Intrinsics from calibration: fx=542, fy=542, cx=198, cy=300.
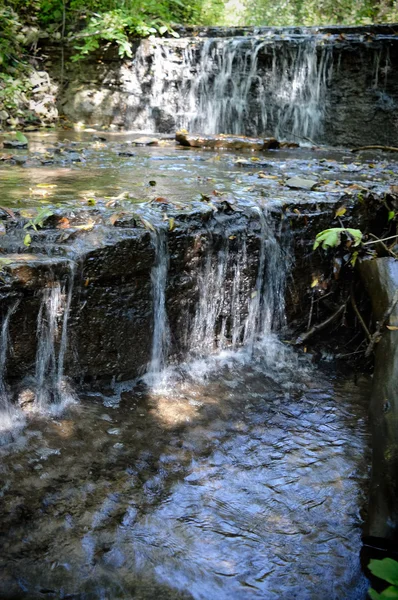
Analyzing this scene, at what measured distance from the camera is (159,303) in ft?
10.8

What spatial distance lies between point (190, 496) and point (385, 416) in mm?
983

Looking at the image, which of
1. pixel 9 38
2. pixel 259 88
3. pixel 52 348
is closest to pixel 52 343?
pixel 52 348

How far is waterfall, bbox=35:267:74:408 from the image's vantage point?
112 inches

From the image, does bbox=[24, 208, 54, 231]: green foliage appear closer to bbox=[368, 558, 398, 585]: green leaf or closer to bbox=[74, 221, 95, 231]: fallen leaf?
bbox=[74, 221, 95, 231]: fallen leaf

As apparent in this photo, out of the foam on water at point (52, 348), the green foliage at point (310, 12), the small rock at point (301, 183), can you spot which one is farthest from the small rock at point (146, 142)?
the green foliage at point (310, 12)

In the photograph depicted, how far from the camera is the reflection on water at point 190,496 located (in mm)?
2094

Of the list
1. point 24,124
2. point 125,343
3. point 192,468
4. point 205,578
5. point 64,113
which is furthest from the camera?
point 64,113

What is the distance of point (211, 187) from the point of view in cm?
427

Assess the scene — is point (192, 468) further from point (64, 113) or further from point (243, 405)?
point (64, 113)

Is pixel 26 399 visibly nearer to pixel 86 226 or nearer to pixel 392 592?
pixel 86 226

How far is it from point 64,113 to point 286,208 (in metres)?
6.98

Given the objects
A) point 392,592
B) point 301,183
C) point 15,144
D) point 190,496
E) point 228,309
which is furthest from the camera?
point 15,144

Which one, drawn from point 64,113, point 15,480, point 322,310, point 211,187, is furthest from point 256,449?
point 64,113

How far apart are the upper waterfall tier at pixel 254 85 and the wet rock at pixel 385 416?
566cm
